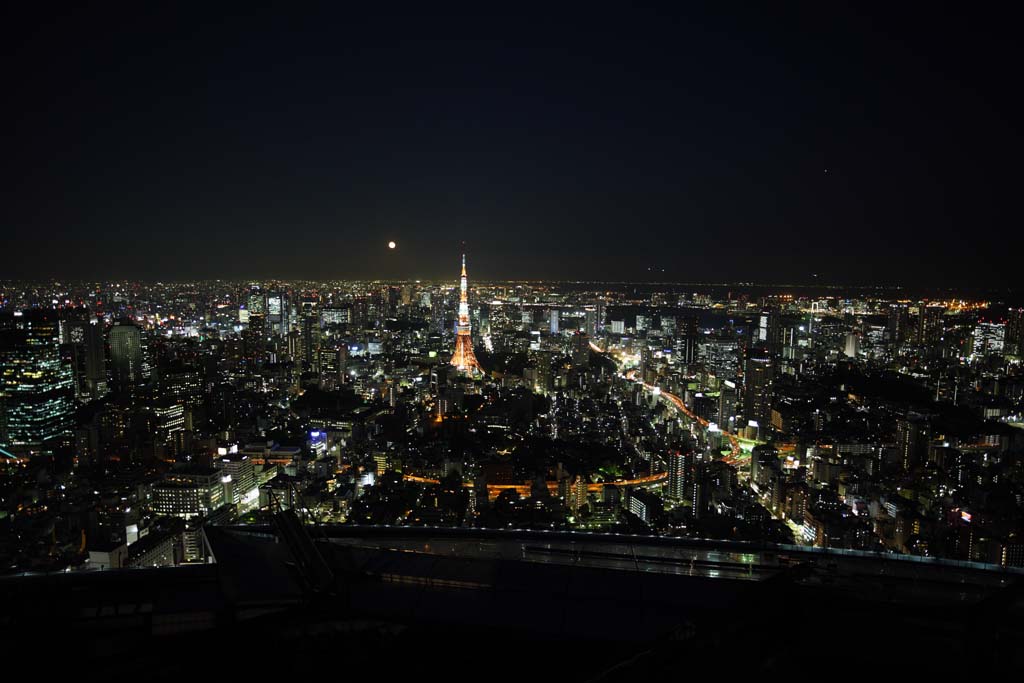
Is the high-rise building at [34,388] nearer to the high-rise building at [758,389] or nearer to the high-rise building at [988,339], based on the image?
the high-rise building at [758,389]

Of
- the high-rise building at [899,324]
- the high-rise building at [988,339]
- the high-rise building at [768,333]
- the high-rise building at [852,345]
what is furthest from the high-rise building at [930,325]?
the high-rise building at [768,333]

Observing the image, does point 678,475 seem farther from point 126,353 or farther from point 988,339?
point 126,353

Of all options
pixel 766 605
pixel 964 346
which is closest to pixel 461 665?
pixel 766 605

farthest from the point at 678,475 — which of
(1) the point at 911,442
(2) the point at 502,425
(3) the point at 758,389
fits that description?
(3) the point at 758,389

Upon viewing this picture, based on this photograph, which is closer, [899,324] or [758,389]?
[758,389]

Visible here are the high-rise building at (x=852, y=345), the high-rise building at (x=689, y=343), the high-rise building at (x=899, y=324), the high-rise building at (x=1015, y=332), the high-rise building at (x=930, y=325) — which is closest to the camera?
the high-rise building at (x=1015, y=332)

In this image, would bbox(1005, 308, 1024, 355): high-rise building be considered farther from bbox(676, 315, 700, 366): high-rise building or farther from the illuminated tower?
the illuminated tower

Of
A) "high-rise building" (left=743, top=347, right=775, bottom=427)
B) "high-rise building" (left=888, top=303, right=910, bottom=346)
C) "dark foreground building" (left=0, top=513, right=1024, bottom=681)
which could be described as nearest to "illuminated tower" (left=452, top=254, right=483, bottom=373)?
"high-rise building" (left=743, top=347, right=775, bottom=427)
